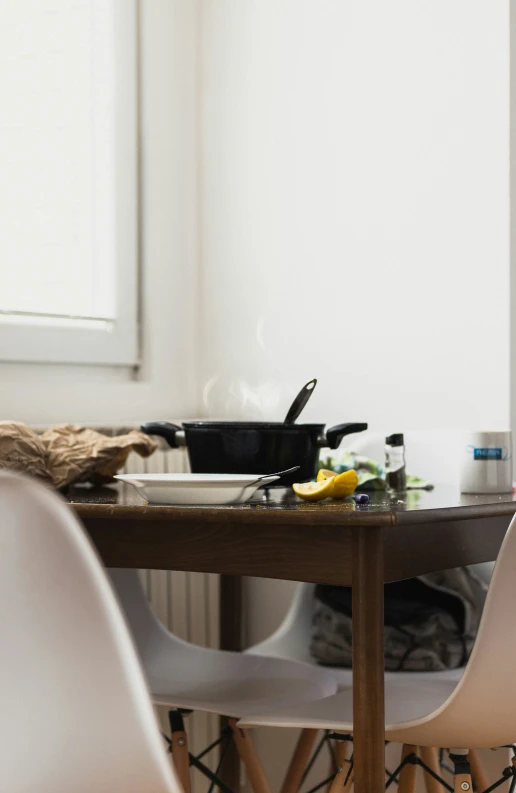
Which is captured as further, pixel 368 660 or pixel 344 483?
pixel 344 483

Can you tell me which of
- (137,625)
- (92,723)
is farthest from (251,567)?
(137,625)

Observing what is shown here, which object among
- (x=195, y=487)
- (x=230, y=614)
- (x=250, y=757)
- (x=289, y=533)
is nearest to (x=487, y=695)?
(x=289, y=533)

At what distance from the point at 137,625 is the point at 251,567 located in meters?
0.72

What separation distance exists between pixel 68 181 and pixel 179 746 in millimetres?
1240

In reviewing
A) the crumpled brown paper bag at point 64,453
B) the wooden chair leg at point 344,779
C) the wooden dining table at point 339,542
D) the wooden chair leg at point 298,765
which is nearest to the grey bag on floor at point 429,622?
the wooden chair leg at point 298,765

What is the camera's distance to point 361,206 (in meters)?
2.25

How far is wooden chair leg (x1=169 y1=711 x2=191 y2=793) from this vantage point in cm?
174

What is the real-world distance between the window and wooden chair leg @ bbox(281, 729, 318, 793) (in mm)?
956

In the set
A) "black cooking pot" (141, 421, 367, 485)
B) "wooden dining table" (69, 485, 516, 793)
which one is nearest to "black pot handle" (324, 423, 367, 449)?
"black cooking pot" (141, 421, 367, 485)

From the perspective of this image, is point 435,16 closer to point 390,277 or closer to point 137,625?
point 390,277

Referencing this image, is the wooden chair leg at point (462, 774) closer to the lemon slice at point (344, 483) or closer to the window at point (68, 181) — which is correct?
the lemon slice at point (344, 483)

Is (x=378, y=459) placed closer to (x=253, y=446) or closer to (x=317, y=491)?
→ (x=253, y=446)

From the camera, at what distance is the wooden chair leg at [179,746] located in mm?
Answer: 1742

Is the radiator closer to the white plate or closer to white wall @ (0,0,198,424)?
white wall @ (0,0,198,424)
